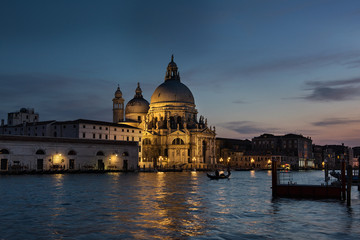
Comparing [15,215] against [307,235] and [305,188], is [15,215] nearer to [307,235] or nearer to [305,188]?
[307,235]

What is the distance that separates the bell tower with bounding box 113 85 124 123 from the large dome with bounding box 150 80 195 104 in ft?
35.5

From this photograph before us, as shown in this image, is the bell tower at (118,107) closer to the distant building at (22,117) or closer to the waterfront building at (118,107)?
the waterfront building at (118,107)

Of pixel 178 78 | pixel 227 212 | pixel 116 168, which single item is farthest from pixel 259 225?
pixel 178 78

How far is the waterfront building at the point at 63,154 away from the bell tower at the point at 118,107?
43.0 meters

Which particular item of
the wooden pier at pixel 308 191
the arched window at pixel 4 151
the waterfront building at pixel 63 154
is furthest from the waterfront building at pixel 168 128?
the wooden pier at pixel 308 191

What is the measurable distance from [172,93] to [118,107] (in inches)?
747

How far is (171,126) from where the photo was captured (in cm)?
12388

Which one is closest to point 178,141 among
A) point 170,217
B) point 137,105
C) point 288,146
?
point 137,105

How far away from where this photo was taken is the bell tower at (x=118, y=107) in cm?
13325

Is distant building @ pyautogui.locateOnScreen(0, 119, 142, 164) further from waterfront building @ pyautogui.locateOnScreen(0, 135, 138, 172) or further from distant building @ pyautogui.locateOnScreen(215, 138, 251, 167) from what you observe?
distant building @ pyautogui.locateOnScreen(215, 138, 251, 167)

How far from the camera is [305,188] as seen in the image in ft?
116

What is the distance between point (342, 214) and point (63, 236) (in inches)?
665

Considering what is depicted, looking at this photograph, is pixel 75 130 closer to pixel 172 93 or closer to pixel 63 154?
pixel 63 154

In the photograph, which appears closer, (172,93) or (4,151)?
(4,151)
